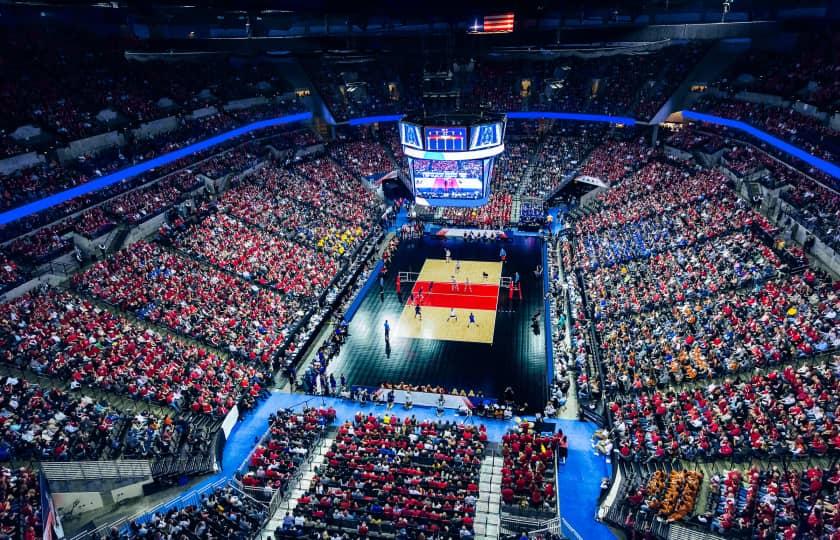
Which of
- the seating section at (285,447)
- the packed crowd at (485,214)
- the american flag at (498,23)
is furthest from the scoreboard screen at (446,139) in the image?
the seating section at (285,447)

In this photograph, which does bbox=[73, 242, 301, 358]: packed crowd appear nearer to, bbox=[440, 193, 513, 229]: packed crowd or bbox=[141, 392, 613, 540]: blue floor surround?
bbox=[141, 392, 613, 540]: blue floor surround

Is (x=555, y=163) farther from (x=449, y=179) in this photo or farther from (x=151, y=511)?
(x=151, y=511)

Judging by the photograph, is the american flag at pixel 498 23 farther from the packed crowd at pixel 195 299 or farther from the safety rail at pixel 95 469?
the safety rail at pixel 95 469

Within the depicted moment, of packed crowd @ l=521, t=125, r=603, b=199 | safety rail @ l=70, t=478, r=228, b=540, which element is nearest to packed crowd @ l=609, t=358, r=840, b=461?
safety rail @ l=70, t=478, r=228, b=540

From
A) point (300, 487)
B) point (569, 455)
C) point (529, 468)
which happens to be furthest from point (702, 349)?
point (300, 487)

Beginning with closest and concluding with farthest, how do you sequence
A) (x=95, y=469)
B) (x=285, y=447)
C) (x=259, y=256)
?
(x=95, y=469)
(x=285, y=447)
(x=259, y=256)

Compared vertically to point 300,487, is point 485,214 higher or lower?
higher
